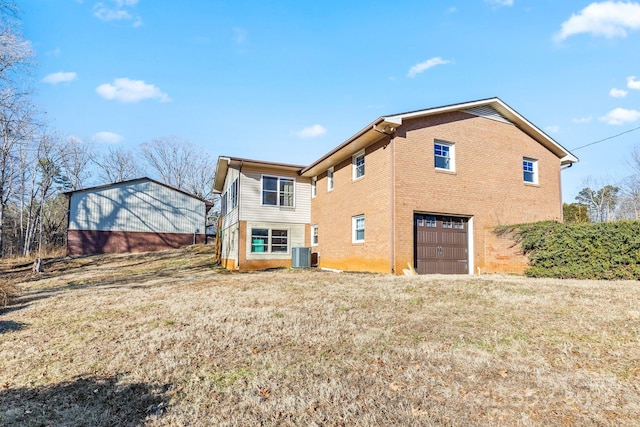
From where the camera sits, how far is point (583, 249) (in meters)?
10.3

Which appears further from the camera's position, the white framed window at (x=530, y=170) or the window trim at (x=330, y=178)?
the window trim at (x=330, y=178)

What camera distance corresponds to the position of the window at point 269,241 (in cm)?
1631

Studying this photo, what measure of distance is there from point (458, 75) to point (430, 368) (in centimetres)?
1147

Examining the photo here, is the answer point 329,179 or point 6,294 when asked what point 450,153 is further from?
point 6,294

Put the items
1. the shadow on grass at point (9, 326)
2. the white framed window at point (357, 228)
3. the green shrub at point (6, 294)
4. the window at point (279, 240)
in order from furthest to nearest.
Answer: the window at point (279, 240), the white framed window at point (357, 228), the green shrub at point (6, 294), the shadow on grass at point (9, 326)

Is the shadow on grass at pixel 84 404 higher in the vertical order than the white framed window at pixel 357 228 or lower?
lower

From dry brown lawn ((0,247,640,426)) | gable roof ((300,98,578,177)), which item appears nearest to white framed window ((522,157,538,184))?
gable roof ((300,98,578,177))

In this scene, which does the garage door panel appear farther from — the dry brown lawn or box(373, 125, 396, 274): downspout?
the dry brown lawn

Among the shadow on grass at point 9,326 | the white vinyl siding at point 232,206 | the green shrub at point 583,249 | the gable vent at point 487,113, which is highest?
the gable vent at point 487,113

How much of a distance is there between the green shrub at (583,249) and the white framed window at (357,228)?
218 inches

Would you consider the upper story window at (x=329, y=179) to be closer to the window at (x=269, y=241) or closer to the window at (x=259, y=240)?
the window at (x=269, y=241)

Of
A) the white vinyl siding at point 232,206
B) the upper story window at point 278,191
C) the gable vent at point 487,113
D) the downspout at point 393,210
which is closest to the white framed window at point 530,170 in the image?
the gable vent at point 487,113

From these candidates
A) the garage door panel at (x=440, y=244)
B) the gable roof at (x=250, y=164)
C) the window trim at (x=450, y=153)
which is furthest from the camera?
the gable roof at (x=250, y=164)

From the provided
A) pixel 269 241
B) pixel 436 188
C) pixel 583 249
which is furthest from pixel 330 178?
pixel 583 249
